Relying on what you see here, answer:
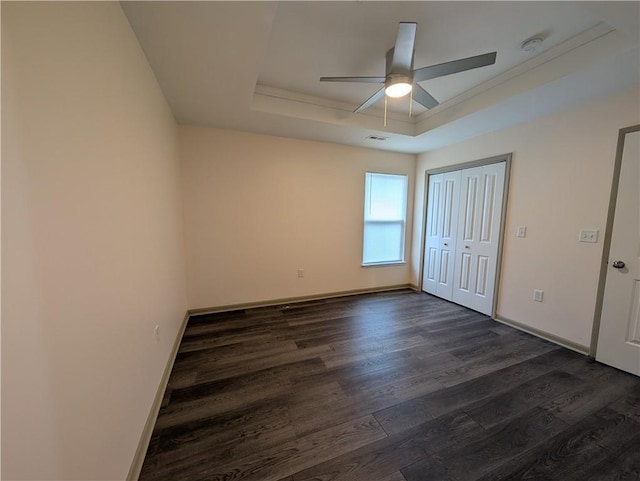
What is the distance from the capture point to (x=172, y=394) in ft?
5.95

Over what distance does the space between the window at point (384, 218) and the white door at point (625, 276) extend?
8.07 ft

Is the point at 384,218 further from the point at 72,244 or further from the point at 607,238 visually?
the point at 72,244

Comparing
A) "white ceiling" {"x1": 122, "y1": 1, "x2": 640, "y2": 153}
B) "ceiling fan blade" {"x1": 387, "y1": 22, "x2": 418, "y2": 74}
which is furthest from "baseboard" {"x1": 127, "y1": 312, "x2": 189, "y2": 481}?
"ceiling fan blade" {"x1": 387, "y1": 22, "x2": 418, "y2": 74}

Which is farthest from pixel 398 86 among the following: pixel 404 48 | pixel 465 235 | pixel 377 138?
pixel 465 235

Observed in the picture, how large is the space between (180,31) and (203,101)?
0.91 metres

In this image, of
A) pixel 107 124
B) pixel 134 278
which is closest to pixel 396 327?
pixel 134 278

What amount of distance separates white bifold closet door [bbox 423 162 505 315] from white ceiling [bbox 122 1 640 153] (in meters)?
0.80

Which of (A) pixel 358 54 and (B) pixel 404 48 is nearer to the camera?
(B) pixel 404 48

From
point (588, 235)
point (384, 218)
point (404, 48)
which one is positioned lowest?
point (588, 235)

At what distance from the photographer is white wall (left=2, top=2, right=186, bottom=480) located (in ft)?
1.97

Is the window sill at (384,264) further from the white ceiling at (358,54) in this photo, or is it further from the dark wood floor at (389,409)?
the white ceiling at (358,54)

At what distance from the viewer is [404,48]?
5.31 ft

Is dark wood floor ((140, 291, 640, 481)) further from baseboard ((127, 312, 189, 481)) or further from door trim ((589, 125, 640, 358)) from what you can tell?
door trim ((589, 125, 640, 358))

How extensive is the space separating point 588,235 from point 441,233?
1685 millimetres
